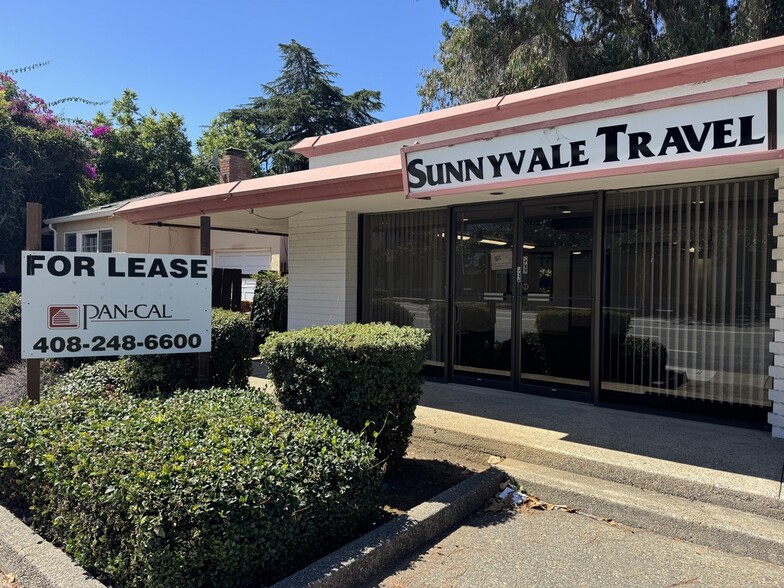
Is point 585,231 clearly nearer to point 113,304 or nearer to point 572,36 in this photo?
point 113,304

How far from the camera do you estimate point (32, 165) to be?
741 inches

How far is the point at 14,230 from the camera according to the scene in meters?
17.7

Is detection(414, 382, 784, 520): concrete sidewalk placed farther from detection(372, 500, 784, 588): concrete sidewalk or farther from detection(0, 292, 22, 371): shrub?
detection(0, 292, 22, 371): shrub

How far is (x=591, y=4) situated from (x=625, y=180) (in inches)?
430

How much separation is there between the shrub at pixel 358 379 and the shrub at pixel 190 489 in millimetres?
283

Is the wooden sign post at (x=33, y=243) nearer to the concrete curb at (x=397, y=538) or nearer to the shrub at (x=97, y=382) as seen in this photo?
the shrub at (x=97, y=382)


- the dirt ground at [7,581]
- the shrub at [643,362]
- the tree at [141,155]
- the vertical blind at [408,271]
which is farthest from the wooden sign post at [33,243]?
the tree at [141,155]

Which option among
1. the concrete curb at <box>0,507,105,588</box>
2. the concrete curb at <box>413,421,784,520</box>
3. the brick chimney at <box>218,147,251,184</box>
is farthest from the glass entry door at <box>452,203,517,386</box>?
the brick chimney at <box>218,147,251,184</box>

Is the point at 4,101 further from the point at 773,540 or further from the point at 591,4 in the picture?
the point at 773,540

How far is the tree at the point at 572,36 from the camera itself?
40.3 feet

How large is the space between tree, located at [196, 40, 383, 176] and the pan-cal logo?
26.9m

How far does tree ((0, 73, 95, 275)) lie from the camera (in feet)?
59.0

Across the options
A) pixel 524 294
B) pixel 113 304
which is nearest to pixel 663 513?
pixel 524 294

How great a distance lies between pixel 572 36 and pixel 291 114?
68.0ft
